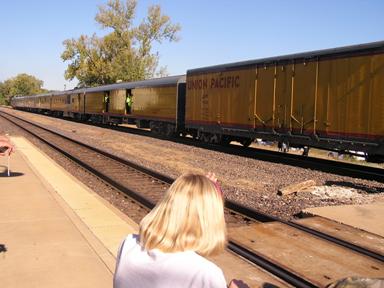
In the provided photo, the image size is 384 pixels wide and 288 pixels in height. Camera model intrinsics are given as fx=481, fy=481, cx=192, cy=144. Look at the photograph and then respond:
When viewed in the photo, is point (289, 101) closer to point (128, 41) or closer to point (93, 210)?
point (93, 210)

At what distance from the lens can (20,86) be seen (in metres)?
169

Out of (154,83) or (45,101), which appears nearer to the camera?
(154,83)

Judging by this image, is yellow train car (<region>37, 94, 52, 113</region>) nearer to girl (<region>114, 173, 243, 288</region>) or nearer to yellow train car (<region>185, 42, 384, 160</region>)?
yellow train car (<region>185, 42, 384, 160</region>)

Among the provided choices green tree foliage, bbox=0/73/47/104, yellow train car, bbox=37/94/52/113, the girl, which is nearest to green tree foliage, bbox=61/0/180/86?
yellow train car, bbox=37/94/52/113

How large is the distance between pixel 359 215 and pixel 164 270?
6.51 m

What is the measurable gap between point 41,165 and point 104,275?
33.2 feet

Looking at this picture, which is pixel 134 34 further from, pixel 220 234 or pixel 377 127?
pixel 220 234

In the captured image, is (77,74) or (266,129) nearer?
(266,129)

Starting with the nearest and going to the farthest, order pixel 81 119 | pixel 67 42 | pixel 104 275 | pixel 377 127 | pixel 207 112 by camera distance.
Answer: pixel 104 275 < pixel 377 127 < pixel 207 112 < pixel 81 119 < pixel 67 42

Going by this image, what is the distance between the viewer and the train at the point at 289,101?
12.9 metres

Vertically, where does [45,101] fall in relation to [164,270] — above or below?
above

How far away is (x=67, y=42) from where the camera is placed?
76.7 metres

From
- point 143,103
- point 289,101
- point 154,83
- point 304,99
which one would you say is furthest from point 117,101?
point 304,99

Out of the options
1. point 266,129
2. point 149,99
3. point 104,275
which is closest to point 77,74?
point 149,99
